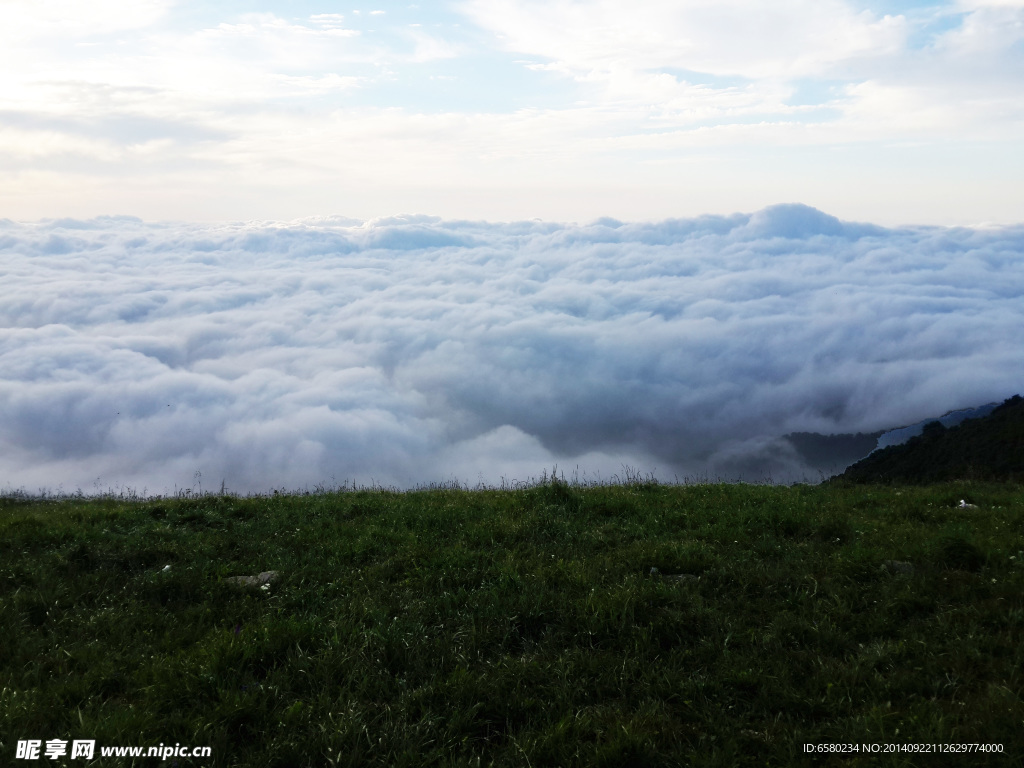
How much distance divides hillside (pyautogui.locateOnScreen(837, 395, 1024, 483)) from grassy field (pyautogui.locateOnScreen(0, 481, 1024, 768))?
25129 millimetres

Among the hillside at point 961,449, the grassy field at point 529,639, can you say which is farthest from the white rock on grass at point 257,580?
the hillside at point 961,449

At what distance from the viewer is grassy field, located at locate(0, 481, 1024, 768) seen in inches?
189

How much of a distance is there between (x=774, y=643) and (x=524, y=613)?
2594 mm

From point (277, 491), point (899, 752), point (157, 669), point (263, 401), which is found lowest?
point (263, 401)

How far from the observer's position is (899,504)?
452 inches

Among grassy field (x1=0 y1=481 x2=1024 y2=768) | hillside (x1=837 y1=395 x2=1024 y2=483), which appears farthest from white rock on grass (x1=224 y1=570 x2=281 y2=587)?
hillside (x1=837 y1=395 x2=1024 y2=483)

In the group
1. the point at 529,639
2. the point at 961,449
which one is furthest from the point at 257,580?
the point at 961,449

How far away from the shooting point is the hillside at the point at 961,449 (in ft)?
106

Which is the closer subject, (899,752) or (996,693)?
(899,752)

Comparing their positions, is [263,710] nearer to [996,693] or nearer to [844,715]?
[844,715]

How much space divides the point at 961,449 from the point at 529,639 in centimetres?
4460

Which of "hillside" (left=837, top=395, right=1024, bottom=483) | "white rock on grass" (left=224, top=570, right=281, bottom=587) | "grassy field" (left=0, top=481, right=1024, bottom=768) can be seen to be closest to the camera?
"grassy field" (left=0, top=481, right=1024, bottom=768)

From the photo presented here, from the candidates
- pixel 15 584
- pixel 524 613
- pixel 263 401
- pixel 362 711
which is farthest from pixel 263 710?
pixel 263 401

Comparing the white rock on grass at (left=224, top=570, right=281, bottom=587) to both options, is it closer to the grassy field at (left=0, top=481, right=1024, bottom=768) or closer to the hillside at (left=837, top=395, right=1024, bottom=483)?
the grassy field at (left=0, top=481, right=1024, bottom=768)
